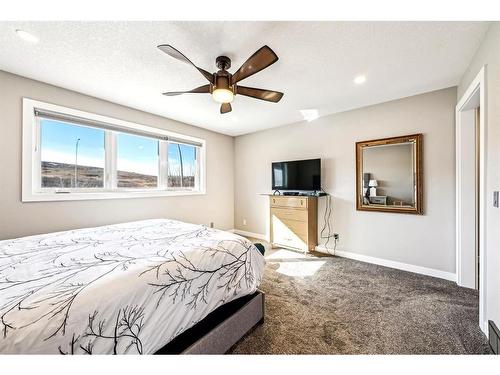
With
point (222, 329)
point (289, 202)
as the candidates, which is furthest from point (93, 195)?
point (289, 202)

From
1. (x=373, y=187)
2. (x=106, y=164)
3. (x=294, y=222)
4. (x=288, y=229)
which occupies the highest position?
(x=106, y=164)

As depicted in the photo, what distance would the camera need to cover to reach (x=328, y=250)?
11.2ft

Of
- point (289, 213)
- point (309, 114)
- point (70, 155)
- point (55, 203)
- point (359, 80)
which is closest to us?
point (359, 80)

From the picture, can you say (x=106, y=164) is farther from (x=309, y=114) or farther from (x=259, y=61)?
(x=309, y=114)

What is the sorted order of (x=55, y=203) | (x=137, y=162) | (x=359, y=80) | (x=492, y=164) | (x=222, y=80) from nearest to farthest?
(x=492, y=164) → (x=222, y=80) → (x=359, y=80) → (x=55, y=203) → (x=137, y=162)

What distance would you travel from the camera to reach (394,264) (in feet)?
9.23

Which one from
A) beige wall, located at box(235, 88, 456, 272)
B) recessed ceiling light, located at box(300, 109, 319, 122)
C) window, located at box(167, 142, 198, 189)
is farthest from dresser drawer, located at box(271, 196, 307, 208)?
window, located at box(167, 142, 198, 189)

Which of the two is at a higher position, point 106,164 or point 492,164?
point 106,164

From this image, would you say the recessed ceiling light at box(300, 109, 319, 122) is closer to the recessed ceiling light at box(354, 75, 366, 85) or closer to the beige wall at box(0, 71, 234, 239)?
the recessed ceiling light at box(354, 75, 366, 85)

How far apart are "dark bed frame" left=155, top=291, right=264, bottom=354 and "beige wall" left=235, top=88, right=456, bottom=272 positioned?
7.25 feet

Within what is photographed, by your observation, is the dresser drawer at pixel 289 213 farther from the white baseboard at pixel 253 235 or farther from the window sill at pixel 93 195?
the window sill at pixel 93 195

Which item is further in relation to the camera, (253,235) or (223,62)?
(253,235)

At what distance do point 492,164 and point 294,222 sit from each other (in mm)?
2373

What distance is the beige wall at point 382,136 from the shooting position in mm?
2482
